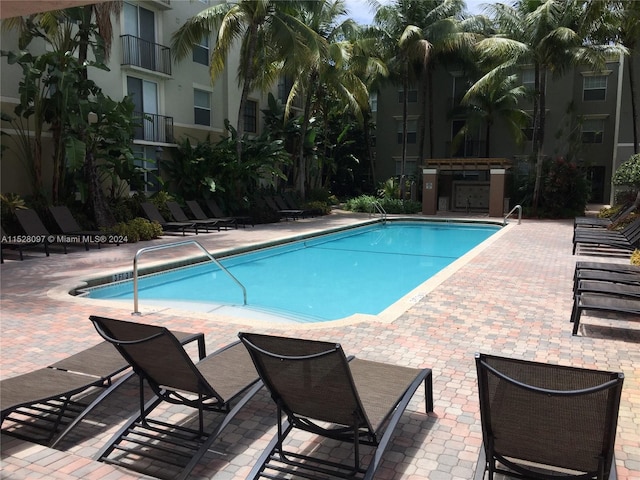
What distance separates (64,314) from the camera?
7.22 m

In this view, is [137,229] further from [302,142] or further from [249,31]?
[302,142]

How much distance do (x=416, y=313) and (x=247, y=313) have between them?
2.93 m

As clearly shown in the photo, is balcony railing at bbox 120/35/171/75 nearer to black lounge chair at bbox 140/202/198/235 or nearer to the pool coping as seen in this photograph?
black lounge chair at bbox 140/202/198/235

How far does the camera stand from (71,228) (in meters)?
14.1

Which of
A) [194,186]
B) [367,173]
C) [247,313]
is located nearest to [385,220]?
[194,186]

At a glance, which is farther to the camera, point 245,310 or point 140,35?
point 140,35

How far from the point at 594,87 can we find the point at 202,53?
22797 millimetres

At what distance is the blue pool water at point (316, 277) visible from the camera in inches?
398

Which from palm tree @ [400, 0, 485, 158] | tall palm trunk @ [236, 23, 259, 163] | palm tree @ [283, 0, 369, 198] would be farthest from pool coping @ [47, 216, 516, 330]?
palm tree @ [400, 0, 485, 158]

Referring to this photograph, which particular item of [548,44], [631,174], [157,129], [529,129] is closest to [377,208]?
[548,44]

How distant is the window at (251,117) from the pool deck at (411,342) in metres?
16.9

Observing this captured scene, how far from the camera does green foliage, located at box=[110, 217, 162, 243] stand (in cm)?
1524

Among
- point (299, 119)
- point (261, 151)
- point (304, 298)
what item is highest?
point (299, 119)

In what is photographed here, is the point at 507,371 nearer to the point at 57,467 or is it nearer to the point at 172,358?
the point at 172,358
